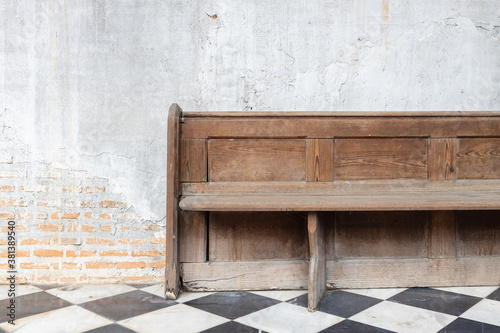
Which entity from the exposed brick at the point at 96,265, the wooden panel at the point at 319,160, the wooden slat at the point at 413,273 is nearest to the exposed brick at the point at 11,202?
the exposed brick at the point at 96,265

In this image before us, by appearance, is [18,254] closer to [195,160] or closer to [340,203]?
[195,160]

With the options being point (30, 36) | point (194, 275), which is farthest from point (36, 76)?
point (194, 275)

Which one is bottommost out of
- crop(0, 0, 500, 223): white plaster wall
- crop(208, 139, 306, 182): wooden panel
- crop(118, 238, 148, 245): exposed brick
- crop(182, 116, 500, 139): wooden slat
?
crop(118, 238, 148, 245): exposed brick

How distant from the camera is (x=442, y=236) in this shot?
2.31 metres

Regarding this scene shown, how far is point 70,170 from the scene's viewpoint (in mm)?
2479

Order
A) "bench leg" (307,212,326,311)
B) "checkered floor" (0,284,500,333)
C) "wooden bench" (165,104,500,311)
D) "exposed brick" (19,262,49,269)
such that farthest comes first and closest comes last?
"exposed brick" (19,262,49,269) → "wooden bench" (165,104,500,311) → "bench leg" (307,212,326,311) → "checkered floor" (0,284,500,333)

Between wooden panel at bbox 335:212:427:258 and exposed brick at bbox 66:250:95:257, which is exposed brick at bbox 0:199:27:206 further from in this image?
wooden panel at bbox 335:212:427:258

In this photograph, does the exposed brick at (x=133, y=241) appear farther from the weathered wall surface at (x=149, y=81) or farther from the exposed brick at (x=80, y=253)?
the exposed brick at (x=80, y=253)

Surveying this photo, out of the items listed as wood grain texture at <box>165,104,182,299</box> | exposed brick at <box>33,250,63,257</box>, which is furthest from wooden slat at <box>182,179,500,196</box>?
exposed brick at <box>33,250,63,257</box>

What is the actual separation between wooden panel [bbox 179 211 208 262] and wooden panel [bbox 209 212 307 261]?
1.9 inches

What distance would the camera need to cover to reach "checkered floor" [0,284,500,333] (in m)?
1.72

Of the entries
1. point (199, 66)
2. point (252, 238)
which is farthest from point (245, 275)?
point (199, 66)

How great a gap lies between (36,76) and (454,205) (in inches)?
93.9

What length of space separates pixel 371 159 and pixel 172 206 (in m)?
1.08
